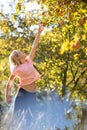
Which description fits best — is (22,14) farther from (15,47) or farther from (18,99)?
(18,99)

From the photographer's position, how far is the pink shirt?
21.7 feet

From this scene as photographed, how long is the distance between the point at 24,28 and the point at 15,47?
1310mm

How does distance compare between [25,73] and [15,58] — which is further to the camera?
[25,73]

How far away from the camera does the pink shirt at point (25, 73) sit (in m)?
6.61

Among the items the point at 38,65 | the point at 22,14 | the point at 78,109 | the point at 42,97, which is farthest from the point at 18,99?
the point at 38,65

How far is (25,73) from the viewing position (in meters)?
6.70

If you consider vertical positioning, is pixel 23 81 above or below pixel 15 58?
below

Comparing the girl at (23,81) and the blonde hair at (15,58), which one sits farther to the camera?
the blonde hair at (15,58)

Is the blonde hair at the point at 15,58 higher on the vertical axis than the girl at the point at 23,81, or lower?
higher

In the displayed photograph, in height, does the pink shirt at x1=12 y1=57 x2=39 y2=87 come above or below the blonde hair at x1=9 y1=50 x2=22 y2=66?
below

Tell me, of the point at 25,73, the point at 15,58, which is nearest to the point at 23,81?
the point at 25,73

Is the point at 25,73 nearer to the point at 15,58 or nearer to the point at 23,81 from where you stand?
the point at 23,81

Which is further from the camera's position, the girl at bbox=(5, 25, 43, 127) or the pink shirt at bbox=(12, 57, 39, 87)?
the pink shirt at bbox=(12, 57, 39, 87)

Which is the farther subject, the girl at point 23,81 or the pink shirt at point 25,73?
the pink shirt at point 25,73
